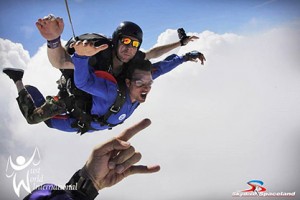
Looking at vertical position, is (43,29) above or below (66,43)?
below

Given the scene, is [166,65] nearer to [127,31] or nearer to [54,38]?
[127,31]

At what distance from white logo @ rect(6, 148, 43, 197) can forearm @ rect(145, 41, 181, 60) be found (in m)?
1.12

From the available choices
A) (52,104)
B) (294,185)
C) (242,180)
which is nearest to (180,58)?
(52,104)

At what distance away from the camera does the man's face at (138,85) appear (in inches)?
80.6

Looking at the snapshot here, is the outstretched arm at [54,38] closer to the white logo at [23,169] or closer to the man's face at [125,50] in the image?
the man's face at [125,50]

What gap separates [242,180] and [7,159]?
222 centimetres

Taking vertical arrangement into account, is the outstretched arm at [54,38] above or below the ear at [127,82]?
below

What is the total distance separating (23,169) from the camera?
96.9 inches

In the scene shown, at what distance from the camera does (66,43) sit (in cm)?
192

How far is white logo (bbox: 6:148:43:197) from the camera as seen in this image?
91.4 inches

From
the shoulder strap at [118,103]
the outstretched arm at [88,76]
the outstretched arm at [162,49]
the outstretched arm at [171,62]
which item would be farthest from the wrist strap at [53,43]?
the outstretched arm at [162,49]

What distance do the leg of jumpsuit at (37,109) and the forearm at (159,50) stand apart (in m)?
0.83

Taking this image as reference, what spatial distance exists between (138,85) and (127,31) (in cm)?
34

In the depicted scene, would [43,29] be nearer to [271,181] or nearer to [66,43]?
[66,43]
